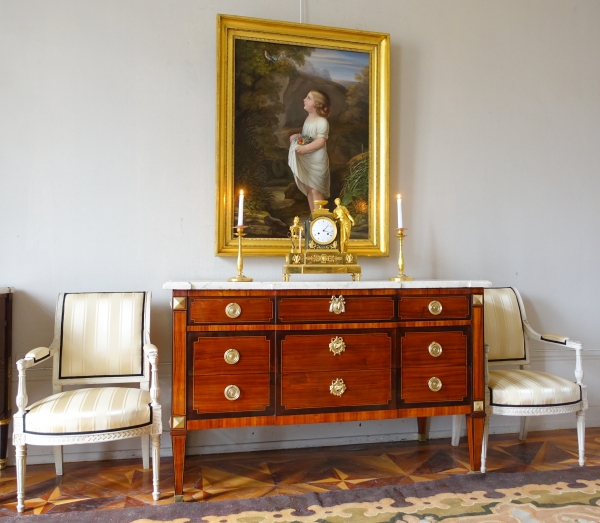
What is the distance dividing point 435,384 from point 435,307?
418mm

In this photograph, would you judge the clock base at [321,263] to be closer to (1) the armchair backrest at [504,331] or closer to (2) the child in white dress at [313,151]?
(2) the child in white dress at [313,151]

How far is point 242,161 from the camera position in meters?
3.31

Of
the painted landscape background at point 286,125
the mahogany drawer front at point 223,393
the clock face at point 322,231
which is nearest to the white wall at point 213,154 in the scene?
the painted landscape background at point 286,125

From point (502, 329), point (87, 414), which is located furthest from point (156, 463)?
point (502, 329)

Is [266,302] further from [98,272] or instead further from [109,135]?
[109,135]

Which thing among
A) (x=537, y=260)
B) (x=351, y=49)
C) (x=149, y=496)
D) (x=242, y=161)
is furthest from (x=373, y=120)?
(x=149, y=496)

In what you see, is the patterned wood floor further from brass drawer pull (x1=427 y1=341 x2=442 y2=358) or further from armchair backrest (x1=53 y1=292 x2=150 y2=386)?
brass drawer pull (x1=427 y1=341 x2=442 y2=358)

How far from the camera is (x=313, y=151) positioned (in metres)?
3.43

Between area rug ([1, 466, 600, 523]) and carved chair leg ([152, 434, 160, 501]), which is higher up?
carved chair leg ([152, 434, 160, 501])

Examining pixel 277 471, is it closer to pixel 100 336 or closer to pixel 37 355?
pixel 100 336

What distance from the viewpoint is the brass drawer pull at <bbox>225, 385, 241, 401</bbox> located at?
8.53 ft

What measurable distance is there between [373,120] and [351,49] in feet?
1.63

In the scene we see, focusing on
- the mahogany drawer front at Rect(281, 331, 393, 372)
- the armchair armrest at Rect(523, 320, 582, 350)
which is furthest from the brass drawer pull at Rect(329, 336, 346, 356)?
the armchair armrest at Rect(523, 320, 582, 350)

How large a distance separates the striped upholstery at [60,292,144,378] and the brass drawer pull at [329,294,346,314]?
1.13m
